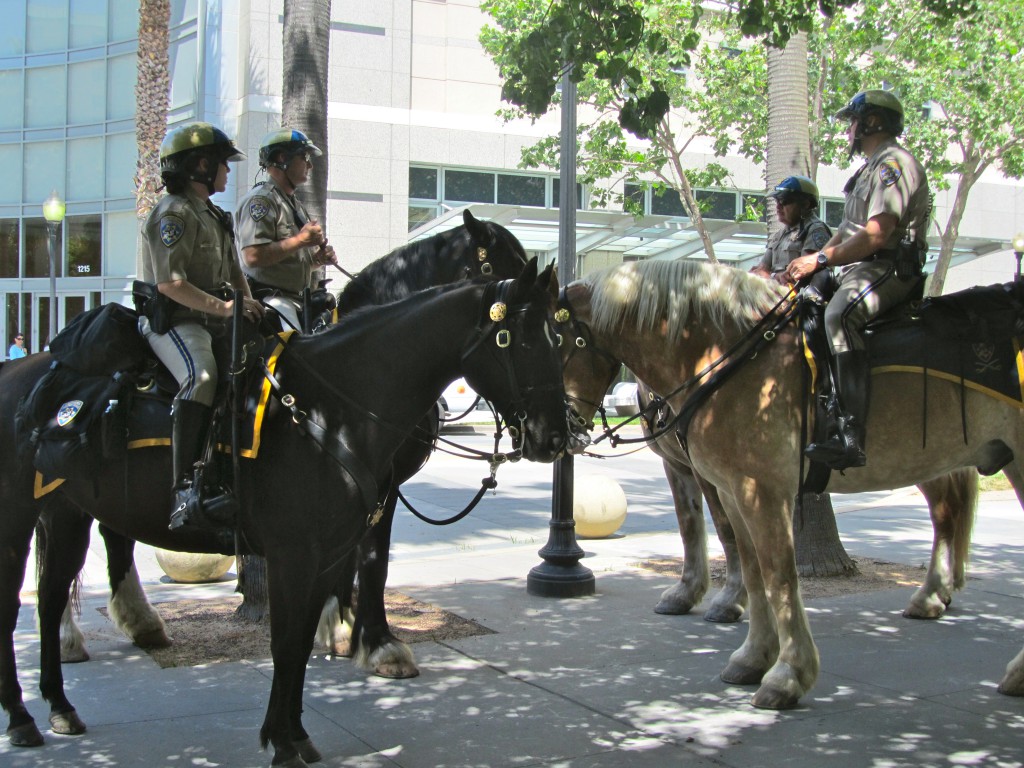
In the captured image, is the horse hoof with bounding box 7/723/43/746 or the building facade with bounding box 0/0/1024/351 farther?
the building facade with bounding box 0/0/1024/351

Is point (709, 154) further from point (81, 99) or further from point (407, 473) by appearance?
point (407, 473)

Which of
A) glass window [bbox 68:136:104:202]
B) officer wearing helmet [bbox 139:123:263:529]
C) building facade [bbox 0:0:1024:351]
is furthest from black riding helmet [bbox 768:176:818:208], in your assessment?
glass window [bbox 68:136:104:202]

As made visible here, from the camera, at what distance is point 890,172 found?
5668 millimetres

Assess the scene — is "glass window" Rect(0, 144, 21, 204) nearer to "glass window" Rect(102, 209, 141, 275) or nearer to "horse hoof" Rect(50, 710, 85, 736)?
"glass window" Rect(102, 209, 141, 275)

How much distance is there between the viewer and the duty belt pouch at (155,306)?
4.77m

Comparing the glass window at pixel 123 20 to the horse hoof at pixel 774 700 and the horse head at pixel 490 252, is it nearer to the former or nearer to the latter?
the horse head at pixel 490 252

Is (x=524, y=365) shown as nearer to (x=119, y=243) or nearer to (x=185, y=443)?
(x=185, y=443)

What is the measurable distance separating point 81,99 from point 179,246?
32.0m

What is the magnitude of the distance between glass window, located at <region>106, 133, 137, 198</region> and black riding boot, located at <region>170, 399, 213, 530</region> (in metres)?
29.9

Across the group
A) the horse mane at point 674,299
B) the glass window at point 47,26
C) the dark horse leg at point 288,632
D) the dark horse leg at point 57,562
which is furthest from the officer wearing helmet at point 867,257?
the glass window at point 47,26

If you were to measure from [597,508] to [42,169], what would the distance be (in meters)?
28.9

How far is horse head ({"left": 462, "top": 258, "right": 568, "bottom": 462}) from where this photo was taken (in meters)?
4.26

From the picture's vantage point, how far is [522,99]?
677 centimetres

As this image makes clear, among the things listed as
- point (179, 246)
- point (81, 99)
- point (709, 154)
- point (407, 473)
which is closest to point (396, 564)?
point (407, 473)
